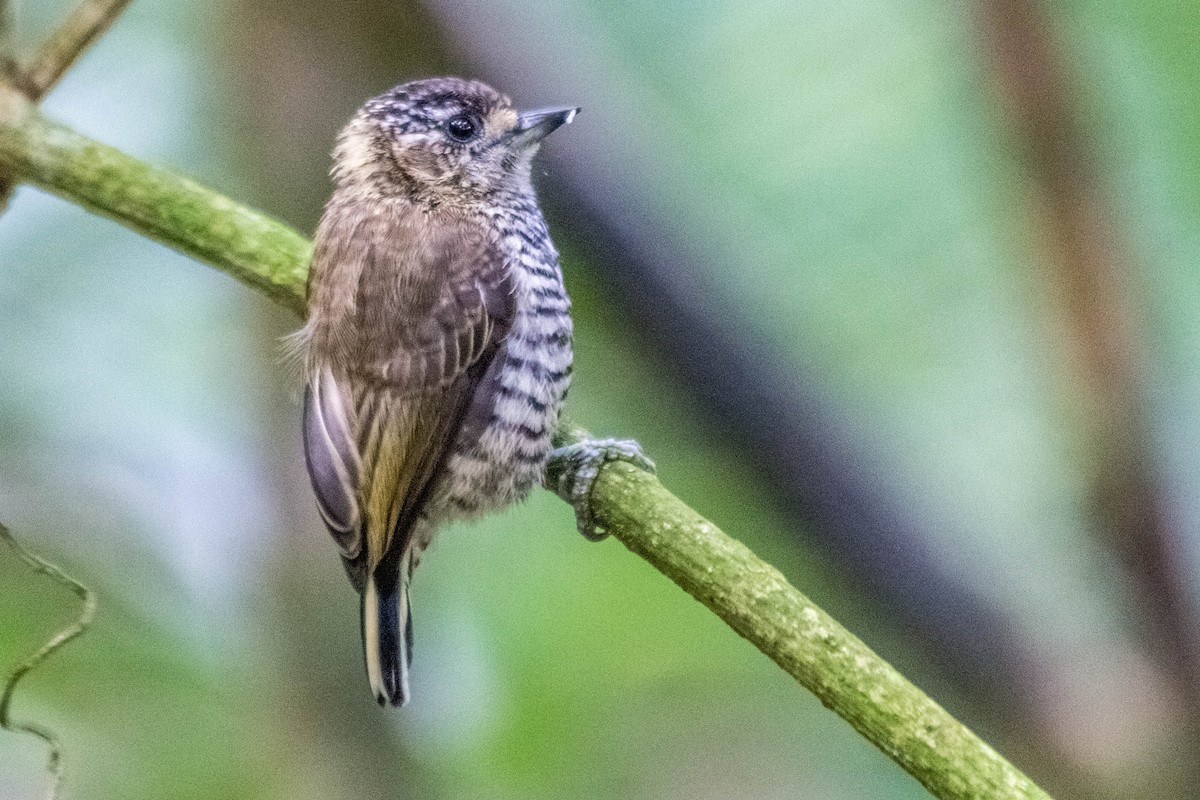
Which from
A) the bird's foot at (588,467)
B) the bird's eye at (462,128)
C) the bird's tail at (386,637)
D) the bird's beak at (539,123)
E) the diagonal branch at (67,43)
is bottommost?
the bird's tail at (386,637)

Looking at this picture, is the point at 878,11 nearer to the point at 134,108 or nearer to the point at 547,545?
the point at 547,545

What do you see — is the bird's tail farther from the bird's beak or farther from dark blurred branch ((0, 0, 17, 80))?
dark blurred branch ((0, 0, 17, 80))

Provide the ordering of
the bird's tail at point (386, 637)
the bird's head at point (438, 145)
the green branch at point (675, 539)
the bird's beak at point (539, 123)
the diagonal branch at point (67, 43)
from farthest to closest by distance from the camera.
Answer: the bird's head at point (438, 145) < the bird's beak at point (539, 123) < the bird's tail at point (386, 637) < the diagonal branch at point (67, 43) < the green branch at point (675, 539)

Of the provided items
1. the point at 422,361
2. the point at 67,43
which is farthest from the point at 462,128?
the point at 67,43

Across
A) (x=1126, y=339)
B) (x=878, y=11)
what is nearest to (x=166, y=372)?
(x=878, y=11)

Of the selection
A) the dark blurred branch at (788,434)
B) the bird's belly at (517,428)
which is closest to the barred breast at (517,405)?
the bird's belly at (517,428)

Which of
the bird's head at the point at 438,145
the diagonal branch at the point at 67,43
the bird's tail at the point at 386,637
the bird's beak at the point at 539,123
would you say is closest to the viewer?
the diagonal branch at the point at 67,43

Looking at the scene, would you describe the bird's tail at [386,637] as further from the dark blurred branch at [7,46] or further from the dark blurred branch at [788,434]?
the dark blurred branch at [7,46]
